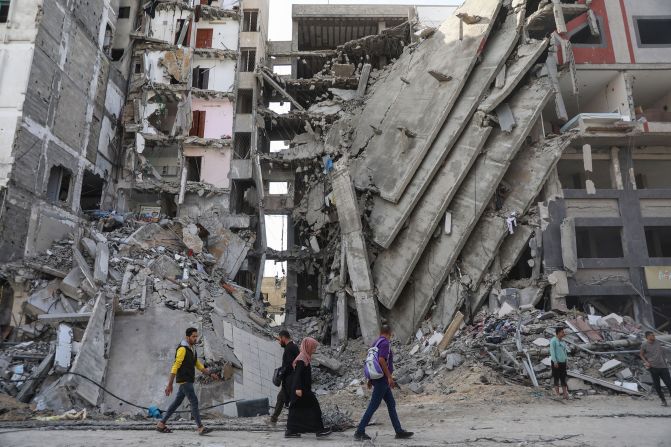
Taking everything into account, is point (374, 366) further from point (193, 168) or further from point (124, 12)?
point (124, 12)

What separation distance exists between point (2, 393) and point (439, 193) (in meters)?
13.9

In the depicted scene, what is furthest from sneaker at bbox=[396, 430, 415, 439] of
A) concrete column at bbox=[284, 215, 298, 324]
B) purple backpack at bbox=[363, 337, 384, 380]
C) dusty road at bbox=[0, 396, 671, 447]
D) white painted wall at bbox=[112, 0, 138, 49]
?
white painted wall at bbox=[112, 0, 138, 49]

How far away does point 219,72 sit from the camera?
1024 inches

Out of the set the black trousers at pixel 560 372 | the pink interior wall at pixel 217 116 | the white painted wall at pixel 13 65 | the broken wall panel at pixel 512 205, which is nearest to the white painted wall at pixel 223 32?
the pink interior wall at pixel 217 116

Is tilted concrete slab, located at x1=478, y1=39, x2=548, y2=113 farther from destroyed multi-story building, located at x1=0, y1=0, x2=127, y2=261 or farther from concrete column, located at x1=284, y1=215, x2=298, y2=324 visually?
destroyed multi-story building, located at x1=0, y1=0, x2=127, y2=261

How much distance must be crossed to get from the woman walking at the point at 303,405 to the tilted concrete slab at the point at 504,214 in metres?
9.87

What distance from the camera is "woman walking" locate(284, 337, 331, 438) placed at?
569cm

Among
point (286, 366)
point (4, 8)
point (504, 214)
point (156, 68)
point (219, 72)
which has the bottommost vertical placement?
point (286, 366)

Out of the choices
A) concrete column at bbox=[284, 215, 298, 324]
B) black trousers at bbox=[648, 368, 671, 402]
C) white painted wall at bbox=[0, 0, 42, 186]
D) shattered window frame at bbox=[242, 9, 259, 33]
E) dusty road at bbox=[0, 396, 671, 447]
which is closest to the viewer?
dusty road at bbox=[0, 396, 671, 447]

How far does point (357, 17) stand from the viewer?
90.9ft

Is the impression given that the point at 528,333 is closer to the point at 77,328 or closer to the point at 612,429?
the point at 612,429

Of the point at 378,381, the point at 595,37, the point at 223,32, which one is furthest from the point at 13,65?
the point at 595,37

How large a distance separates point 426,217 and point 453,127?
11.7ft

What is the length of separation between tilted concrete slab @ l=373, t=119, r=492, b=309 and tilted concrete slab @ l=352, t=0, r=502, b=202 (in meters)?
1.02
